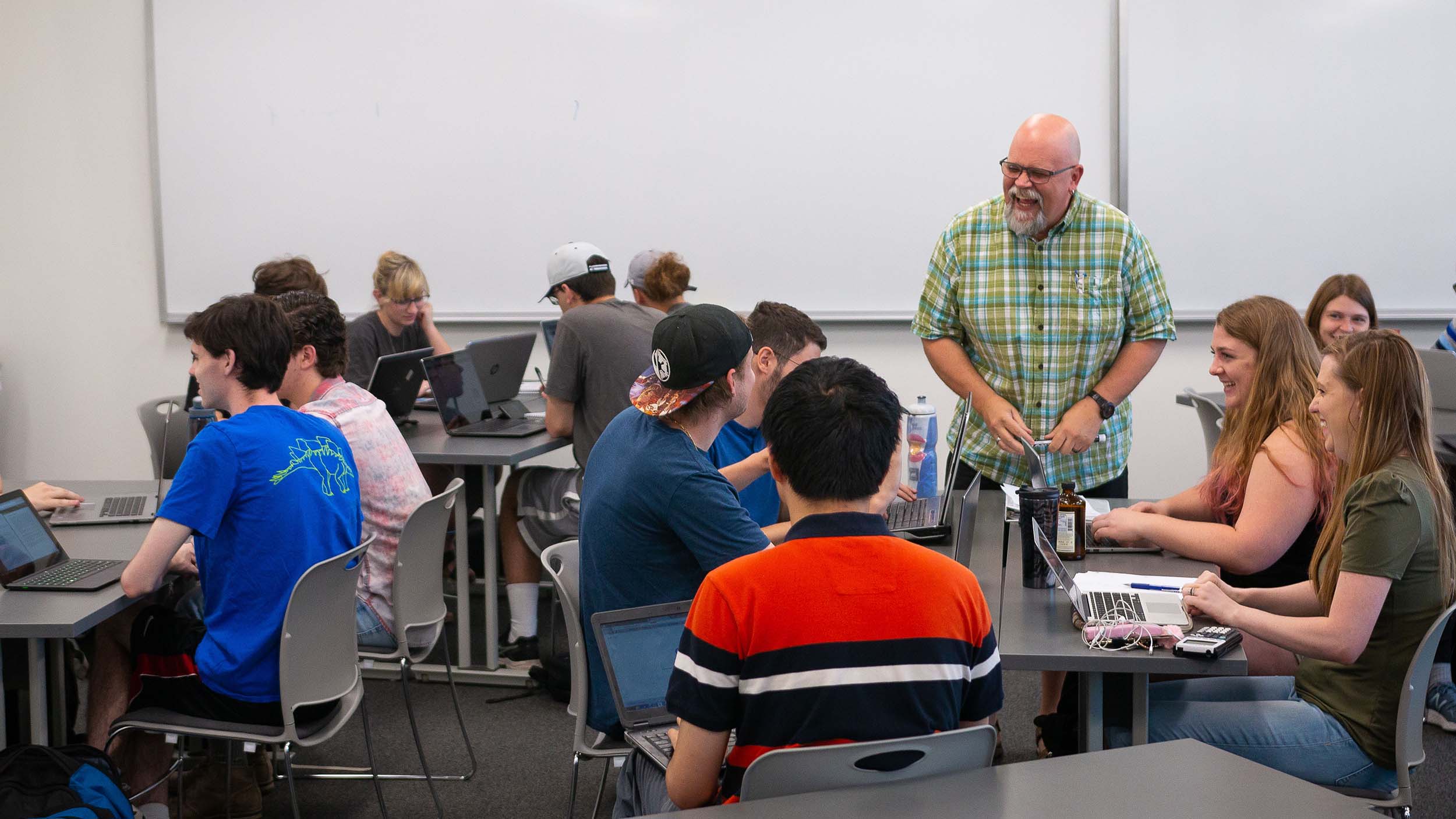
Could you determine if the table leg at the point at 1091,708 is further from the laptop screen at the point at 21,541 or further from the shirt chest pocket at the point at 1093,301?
the laptop screen at the point at 21,541

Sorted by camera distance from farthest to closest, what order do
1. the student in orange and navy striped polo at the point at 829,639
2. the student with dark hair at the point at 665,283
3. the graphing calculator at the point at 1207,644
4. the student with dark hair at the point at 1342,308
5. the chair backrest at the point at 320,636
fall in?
the student with dark hair at the point at 665,283, the student with dark hair at the point at 1342,308, the chair backrest at the point at 320,636, the graphing calculator at the point at 1207,644, the student in orange and navy striped polo at the point at 829,639

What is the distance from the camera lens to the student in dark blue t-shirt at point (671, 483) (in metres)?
1.93

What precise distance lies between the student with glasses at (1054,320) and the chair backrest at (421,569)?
128 centimetres

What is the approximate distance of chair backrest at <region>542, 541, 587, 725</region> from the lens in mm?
2209

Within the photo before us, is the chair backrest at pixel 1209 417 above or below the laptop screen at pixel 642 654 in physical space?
above

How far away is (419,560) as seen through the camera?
9.55 feet

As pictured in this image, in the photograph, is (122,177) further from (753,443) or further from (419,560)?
(753,443)

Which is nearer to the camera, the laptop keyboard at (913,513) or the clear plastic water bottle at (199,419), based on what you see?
the laptop keyboard at (913,513)

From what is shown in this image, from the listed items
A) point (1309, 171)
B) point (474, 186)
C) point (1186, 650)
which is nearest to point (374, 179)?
point (474, 186)

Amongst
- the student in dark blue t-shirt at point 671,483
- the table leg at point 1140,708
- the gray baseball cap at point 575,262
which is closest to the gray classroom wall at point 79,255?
the gray baseball cap at point 575,262

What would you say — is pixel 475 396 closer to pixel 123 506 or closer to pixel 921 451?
pixel 123 506

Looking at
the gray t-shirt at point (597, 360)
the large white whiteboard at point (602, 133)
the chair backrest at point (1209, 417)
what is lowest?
the chair backrest at point (1209, 417)

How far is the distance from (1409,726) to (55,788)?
2.32 metres

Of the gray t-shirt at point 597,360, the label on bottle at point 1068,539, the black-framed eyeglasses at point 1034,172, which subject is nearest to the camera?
the label on bottle at point 1068,539
